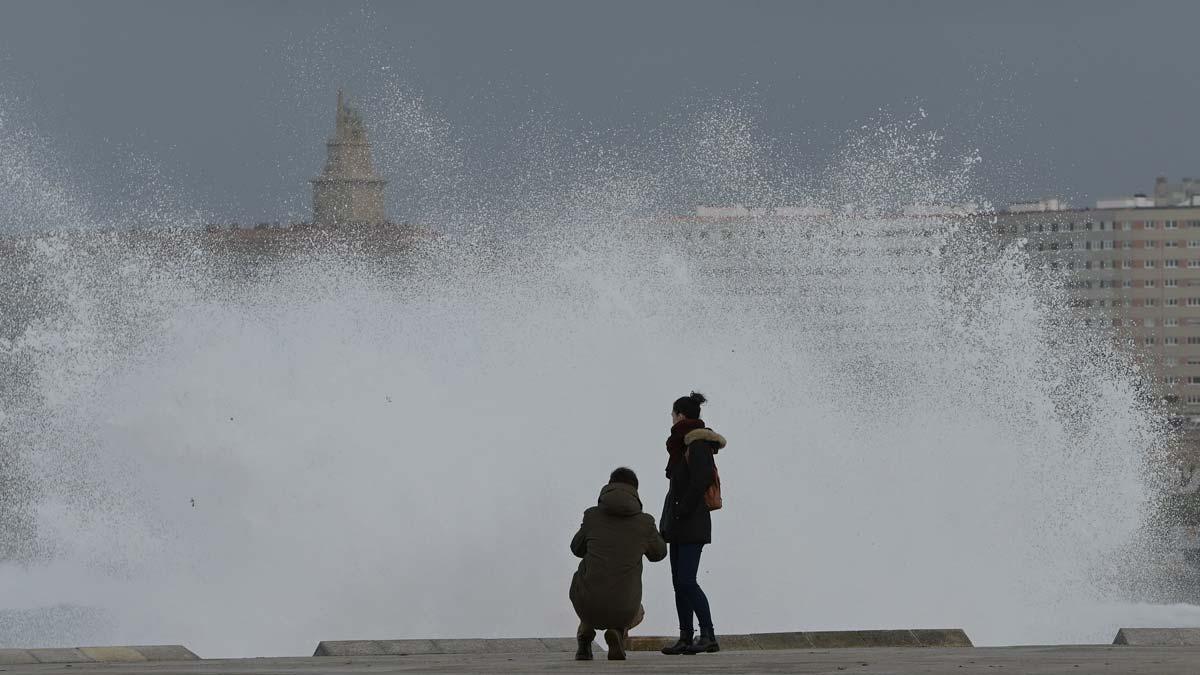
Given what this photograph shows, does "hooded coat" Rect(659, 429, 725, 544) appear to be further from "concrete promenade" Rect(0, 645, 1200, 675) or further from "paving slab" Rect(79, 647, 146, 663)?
"paving slab" Rect(79, 647, 146, 663)

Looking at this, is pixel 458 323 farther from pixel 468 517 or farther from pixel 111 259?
pixel 111 259

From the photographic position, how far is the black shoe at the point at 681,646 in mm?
15188

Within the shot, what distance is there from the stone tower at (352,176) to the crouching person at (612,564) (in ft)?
114

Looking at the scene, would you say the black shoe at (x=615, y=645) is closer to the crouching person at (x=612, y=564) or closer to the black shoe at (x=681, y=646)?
the crouching person at (x=612, y=564)

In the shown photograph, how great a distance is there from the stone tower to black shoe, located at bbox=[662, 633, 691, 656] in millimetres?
34243

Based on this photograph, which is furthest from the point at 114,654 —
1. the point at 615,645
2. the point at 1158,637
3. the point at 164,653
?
the point at 1158,637

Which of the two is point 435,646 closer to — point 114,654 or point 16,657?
point 114,654

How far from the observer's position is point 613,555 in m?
14.5

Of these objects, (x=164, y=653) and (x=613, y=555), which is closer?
(x=613, y=555)

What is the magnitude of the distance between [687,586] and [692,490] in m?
0.71

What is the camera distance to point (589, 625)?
47.5 feet

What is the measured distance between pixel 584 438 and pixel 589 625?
13.0 meters

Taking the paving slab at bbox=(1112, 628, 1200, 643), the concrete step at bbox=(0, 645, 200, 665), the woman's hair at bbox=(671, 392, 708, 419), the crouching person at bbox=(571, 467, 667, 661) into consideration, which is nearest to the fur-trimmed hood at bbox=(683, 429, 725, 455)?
the woman's hair at bbox=(671, 392, 708, 419)

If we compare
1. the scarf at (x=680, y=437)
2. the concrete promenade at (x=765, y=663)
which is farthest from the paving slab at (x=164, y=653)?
the scarf at (x=680, y=437)
